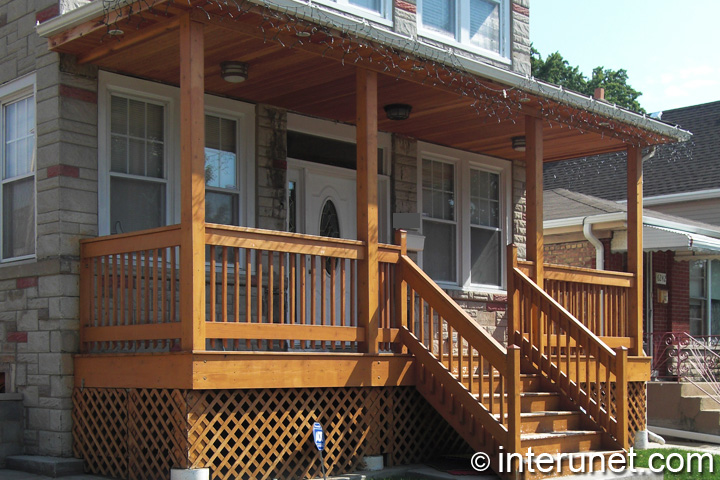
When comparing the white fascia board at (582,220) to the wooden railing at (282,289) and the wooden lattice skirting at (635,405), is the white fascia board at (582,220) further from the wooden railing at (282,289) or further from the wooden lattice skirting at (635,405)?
the wooden railing at (282,289)

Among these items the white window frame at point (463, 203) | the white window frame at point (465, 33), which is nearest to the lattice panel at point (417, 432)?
the white window frame at point (463, 203)

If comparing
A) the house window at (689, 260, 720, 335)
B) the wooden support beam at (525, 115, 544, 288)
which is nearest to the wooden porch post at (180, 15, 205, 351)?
the wooden support beam at (525, 115, 544, 288)

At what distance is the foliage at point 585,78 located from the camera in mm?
38781

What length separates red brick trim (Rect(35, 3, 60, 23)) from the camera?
863cm

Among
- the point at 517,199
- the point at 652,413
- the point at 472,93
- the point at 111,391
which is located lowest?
the point at 652,413

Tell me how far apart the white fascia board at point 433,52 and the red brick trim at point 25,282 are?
2305mm

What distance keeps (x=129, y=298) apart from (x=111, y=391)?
2.84 ft

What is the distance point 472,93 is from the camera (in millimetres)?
9945

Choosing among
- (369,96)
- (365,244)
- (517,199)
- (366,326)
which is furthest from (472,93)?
(517,199)

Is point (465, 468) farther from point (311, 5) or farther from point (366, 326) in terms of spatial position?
point (311, 5)

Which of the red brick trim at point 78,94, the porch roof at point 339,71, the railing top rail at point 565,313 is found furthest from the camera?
the railing top rail at point 565,313

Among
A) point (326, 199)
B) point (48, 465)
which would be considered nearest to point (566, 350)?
point (326, 199)

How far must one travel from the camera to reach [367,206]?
883 cm

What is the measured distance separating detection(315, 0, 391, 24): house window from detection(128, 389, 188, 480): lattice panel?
206 inches
